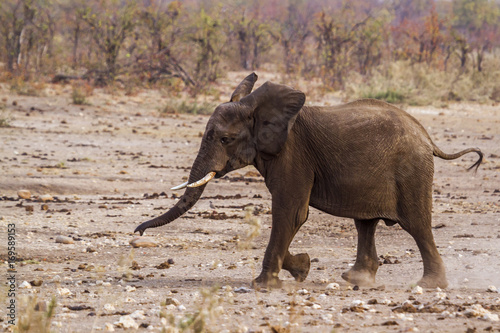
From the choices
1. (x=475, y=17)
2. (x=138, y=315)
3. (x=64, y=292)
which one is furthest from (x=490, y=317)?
(x=475, y=17)

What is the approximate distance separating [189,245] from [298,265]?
182 cm

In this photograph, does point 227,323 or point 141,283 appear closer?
point 227,323

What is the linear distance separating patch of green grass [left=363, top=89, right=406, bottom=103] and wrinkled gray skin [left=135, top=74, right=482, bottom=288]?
46.7 ft

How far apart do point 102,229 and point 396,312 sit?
4.25 metres

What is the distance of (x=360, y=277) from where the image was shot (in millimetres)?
6250

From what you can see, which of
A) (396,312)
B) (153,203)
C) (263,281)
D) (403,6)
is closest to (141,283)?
(263,281)

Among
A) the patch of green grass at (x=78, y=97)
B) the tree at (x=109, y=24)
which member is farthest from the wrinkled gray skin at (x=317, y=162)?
the tree at (x=109, y=24)

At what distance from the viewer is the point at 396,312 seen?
4.82m

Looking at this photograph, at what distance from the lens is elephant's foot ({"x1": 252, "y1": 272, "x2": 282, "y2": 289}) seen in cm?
585

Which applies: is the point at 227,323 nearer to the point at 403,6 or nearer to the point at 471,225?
the point at 471,225

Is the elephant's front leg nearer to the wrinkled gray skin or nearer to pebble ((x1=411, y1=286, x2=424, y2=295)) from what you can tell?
the wrinkled gray skin

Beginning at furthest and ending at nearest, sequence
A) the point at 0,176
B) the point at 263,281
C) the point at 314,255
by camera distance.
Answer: the point at 0,176
the point at 314,255
the point at 263,281

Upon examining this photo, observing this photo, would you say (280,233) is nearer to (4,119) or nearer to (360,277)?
(360,277)

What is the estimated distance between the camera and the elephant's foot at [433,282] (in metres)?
5.98
